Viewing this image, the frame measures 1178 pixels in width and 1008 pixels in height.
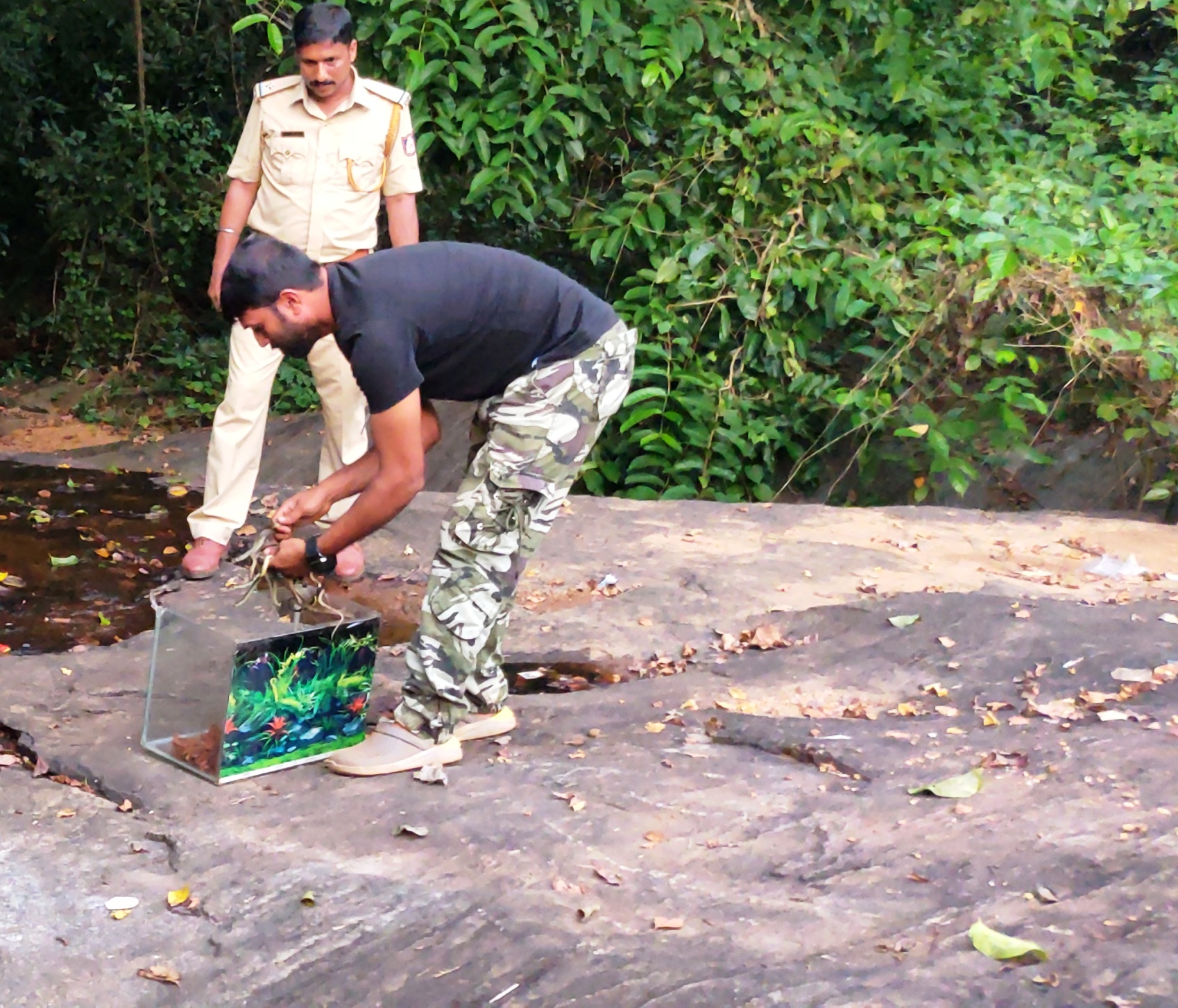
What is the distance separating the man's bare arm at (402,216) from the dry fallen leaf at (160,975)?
2.88 meters

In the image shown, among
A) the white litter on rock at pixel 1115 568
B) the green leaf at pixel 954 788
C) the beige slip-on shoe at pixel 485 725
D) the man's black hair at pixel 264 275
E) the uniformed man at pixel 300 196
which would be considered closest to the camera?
the man's black hair at pixel 264 275

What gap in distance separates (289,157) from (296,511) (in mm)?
1840

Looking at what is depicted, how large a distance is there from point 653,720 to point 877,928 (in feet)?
3.73

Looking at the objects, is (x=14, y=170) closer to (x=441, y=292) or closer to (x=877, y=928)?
(x=441, y=292)

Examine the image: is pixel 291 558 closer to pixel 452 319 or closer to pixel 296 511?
pixel 296 511

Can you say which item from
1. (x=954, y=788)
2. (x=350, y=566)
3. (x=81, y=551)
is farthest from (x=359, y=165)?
(x=954, y=788)

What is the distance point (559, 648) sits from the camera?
4.15 m

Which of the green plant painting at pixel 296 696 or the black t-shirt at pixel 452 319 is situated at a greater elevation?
the black t-shirt at pixel 452 319

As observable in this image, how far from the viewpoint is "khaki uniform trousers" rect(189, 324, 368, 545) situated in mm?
4488

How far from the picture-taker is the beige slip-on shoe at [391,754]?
10.4 ft

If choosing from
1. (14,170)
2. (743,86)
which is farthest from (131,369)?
(743,86)

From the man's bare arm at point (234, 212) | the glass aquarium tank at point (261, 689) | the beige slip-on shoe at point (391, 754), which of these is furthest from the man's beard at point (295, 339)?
the man's bare arm at point (234, 212)

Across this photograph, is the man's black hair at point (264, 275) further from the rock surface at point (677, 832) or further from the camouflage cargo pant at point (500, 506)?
the rock surface at point (677, 832)

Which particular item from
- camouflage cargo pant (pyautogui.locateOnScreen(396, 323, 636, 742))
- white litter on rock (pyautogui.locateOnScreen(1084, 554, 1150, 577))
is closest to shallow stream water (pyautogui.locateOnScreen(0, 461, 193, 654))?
camouflage cargo pant (pyautogui.locateOnScreen(396, 323, 636, 742))
